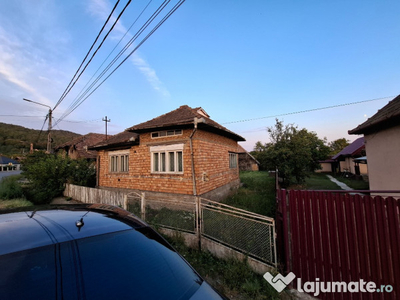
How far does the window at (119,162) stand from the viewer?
10180 millimetres

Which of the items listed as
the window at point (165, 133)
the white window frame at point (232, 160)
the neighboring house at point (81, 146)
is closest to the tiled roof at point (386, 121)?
the white window frame at point (232, 160)

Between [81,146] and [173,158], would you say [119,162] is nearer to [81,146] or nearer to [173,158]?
[173,158]

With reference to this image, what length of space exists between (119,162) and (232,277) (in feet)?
30.0

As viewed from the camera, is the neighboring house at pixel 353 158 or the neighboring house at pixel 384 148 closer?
the neighboring house at pixel 384 148

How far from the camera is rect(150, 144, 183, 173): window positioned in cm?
815

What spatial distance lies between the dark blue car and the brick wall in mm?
5809

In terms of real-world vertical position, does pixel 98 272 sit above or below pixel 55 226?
below

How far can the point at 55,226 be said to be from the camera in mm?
1722

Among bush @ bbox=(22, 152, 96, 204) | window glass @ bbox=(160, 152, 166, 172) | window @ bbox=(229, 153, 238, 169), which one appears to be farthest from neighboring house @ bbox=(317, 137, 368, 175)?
bush @ bbox=(22, 152, 96, 204)

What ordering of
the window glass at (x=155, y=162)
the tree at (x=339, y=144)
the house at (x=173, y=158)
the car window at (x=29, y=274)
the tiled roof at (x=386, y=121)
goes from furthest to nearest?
the tree at (x=339, y=144) → the window glass at (x=155, y=162) → the house at (x=173, y=158) → the tiled roof at (x=386, y=121) → the car window at (x=29, y=274)

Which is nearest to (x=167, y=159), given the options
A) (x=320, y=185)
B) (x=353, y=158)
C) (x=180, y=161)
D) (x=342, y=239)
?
(x=180, y=161)

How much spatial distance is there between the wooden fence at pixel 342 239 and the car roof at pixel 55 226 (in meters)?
2.85

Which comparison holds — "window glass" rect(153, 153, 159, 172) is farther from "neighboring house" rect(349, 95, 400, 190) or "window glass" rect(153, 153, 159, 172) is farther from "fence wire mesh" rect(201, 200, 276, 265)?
"neighboring house" rect(349, 95, 400, 190)

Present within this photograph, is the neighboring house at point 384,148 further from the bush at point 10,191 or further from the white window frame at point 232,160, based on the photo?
the bush at point 10,191
